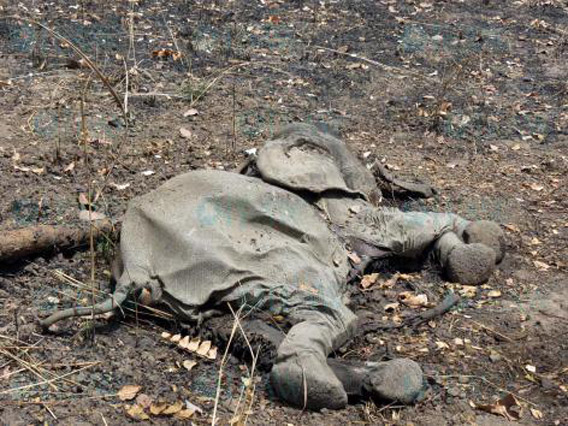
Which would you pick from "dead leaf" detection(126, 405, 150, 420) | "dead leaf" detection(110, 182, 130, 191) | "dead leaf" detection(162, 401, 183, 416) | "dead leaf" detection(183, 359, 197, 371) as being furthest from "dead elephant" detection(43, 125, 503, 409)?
"dead leaf" detection(110, 182, 130, 191)

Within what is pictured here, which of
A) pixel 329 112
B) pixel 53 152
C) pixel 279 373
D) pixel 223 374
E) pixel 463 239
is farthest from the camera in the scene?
pixel 329 112

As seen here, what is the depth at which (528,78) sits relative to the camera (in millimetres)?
8312

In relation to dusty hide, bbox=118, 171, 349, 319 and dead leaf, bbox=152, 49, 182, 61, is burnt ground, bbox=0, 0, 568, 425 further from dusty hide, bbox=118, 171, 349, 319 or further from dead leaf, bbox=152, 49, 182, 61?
dusty hide, bbox=118, 171, 349, 319

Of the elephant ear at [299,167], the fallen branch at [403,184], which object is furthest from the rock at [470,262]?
the fallen branch at [403,184]

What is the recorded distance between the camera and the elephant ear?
511 centimetres

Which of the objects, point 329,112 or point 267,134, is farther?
point 329,112

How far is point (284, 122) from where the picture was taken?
7074 mm

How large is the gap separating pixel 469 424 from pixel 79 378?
1.76 metres

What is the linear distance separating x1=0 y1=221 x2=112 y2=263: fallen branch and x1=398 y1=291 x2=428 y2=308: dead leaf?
5.50 feet

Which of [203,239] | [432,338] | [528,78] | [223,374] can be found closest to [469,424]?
[432,338]

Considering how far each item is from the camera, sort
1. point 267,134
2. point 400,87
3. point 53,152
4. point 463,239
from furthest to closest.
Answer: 1. point 400,87
2. point 267,134
3. point 53,152
4. point 463,239

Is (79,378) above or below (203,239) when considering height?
below

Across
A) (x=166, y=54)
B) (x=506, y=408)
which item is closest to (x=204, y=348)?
(x=506, y=408)

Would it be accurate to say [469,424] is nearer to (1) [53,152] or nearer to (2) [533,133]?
(1) [53,152]
